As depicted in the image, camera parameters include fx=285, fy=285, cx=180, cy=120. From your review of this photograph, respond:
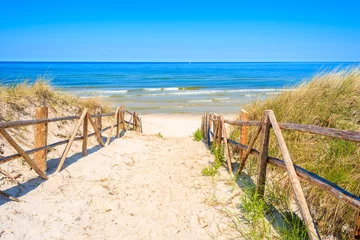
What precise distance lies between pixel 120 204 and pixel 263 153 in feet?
7.24

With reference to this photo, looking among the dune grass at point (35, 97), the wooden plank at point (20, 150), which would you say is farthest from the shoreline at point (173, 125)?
the wooden plank at point (20, 150)

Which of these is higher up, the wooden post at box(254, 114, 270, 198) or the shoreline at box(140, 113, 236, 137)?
the wooden post at box(254, 114, 270, 198)

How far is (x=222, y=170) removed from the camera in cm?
568

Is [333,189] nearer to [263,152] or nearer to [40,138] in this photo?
[263,152]

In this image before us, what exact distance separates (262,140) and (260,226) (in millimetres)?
1093

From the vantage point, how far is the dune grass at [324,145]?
11.6 ft

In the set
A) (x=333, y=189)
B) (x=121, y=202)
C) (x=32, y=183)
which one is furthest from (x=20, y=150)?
(x=333, y=189)

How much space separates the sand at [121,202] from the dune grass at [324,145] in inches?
37.2

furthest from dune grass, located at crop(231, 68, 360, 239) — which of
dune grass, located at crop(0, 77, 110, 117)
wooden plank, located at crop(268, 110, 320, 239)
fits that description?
dune grass, located at crop(0, 77, 110, 117)

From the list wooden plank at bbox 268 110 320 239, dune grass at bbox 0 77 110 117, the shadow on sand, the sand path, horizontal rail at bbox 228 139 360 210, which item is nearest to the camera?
horizontal rail at bbox 228 139 360 210

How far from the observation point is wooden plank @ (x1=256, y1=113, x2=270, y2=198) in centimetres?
375

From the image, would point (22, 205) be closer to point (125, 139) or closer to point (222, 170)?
point (222, 170)

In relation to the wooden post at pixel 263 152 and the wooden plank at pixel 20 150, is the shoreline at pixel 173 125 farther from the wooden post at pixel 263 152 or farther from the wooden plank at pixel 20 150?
the wooden post at pixel 263 152

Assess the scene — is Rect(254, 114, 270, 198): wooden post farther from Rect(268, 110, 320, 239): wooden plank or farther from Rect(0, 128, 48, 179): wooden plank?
Rect(0, 128, 48, 179): wooden plank
